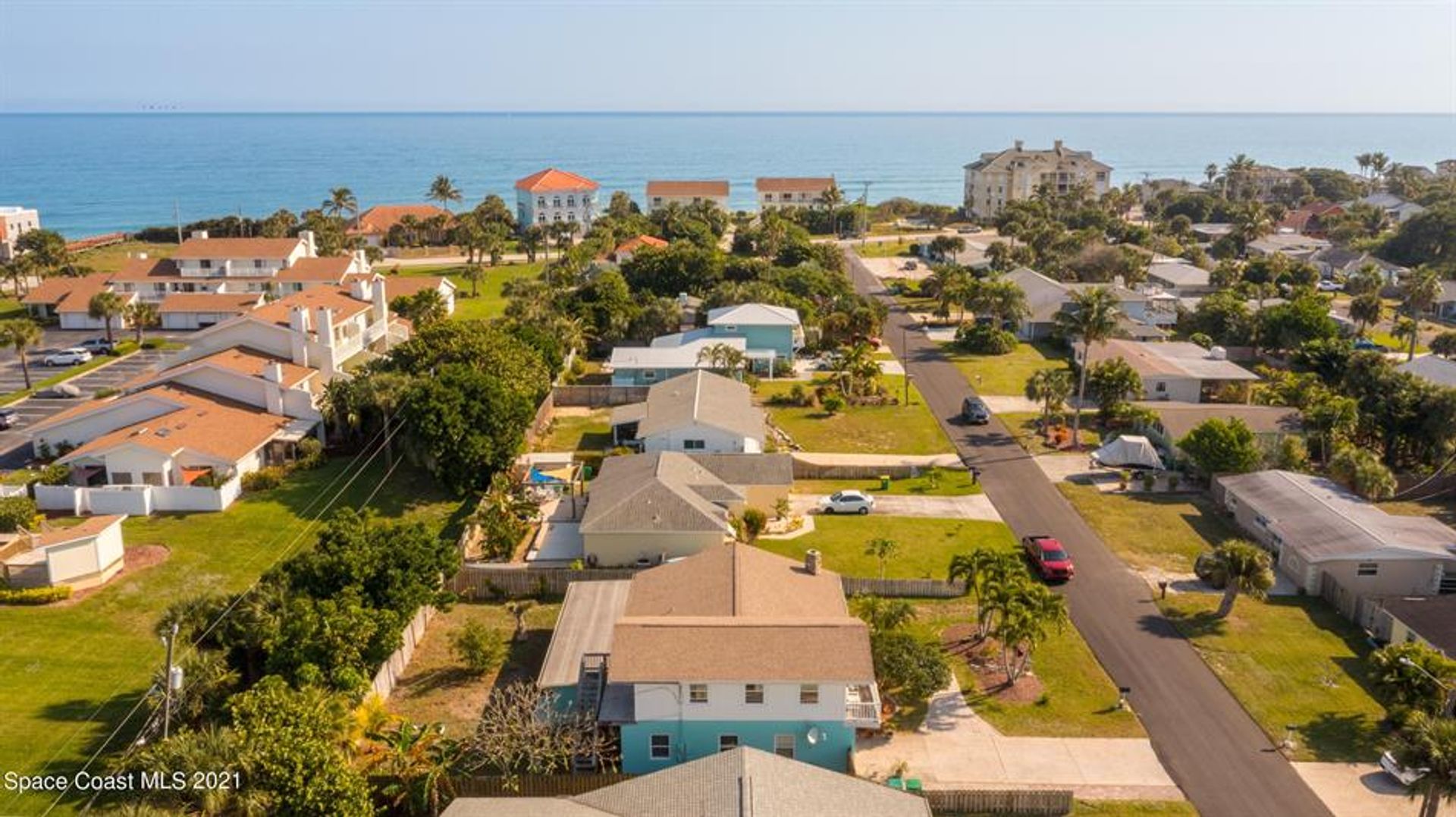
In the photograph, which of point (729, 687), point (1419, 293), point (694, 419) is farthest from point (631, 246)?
point (729, 687)

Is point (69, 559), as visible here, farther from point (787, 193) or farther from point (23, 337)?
point (787, 193)

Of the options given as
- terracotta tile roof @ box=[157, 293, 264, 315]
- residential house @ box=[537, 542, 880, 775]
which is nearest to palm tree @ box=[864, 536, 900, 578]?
residential house @ box=[537, 542, 880, 775]

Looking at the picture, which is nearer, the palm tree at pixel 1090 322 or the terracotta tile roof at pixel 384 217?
the palm tree at pixel 1090 322

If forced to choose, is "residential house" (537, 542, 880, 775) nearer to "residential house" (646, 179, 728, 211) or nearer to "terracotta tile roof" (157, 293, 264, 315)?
"terracotta tile roof" (157, 293, 264, 315)

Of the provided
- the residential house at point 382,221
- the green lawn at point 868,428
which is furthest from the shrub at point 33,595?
the residential house at point 382,221

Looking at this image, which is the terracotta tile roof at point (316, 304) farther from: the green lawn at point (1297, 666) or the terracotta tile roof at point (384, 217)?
the terracotta tile roof at point (384, 217)

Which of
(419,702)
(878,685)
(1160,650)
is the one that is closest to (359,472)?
(419,702)

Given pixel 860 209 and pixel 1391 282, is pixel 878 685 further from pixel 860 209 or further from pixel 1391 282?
pixel 860 209
